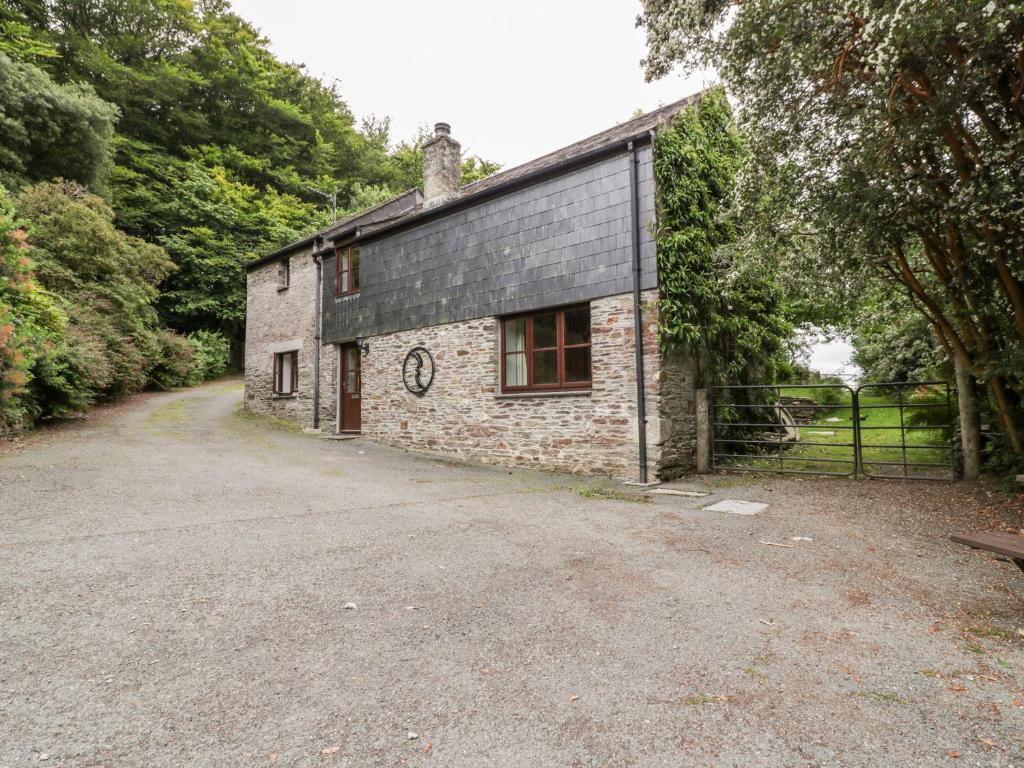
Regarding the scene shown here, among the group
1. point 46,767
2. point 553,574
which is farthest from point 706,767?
point 46,767

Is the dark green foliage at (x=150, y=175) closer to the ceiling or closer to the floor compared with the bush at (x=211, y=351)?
closer to the ceiling

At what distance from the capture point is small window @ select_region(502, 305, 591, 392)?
8.85 meters

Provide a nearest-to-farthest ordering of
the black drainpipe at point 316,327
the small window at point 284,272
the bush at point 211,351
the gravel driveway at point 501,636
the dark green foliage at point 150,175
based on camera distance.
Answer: the gravel driveway at point 501,636
the dark green foliage at point 150,175
the black drainpipe at point 316,327
the small window at point 284,272
the bush at point 211,351

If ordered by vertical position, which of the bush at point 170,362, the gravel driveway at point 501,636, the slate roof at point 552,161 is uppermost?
the slate roof at point 552,161

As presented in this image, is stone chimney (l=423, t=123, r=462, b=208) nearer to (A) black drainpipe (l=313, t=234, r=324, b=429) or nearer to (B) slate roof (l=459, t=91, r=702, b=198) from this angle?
(B) slate roof (l=459, t=91, r=702, b=198)

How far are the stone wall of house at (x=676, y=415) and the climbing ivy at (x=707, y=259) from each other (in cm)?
29

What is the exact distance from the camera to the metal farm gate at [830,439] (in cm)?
730

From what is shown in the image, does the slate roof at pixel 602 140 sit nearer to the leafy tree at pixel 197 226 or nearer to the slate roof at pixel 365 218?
the slate roof at pixel 365 218

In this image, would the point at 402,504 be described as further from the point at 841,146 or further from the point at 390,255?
the point at 390,255

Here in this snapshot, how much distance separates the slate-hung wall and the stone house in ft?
0.09

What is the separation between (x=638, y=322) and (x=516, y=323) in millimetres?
2562

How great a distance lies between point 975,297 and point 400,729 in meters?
7.82

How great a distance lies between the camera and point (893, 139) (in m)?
5.11

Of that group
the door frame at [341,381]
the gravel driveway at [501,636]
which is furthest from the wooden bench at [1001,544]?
the door frame at [341,381]
